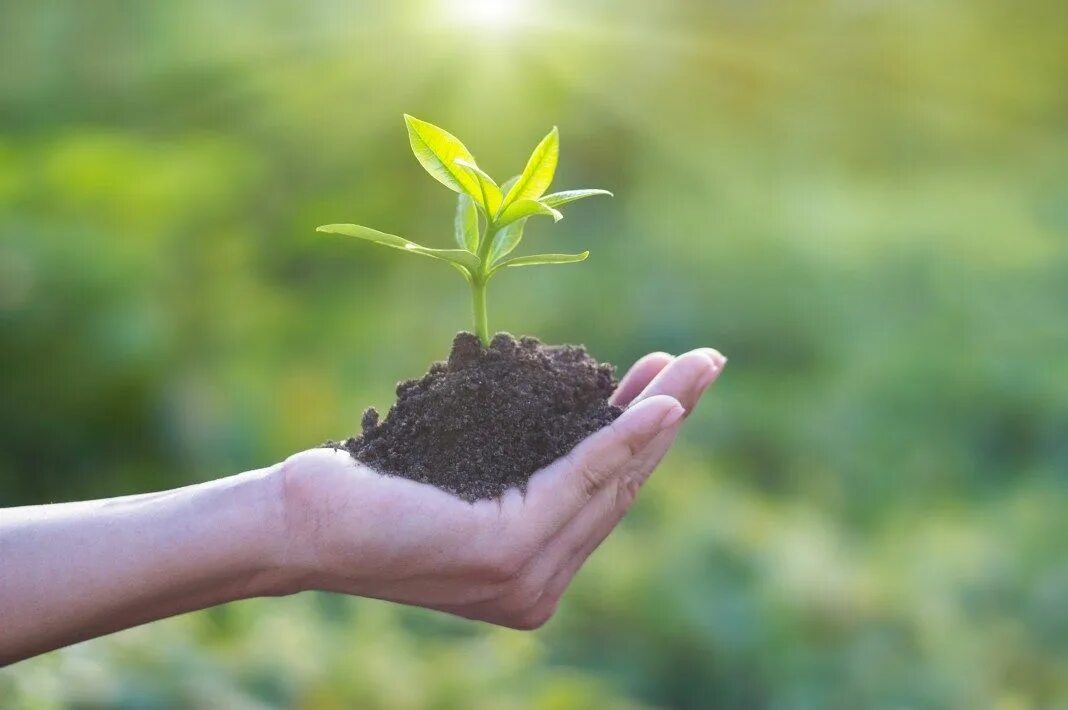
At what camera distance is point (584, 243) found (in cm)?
575

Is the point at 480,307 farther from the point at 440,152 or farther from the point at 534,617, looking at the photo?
the point at 534,617

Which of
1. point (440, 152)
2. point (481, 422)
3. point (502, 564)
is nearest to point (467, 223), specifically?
point (440, 152)

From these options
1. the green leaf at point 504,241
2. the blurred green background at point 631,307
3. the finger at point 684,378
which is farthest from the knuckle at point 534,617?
the blurred green background at point 631,307

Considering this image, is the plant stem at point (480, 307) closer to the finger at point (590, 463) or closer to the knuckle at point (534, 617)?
the finger at point (590, 463)

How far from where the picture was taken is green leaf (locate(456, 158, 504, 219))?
5.22 feet

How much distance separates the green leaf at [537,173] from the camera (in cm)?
161

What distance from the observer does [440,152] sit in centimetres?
158

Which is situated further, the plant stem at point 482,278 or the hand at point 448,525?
the plant stem at point 482,278

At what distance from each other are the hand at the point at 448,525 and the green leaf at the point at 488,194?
16.3 inches

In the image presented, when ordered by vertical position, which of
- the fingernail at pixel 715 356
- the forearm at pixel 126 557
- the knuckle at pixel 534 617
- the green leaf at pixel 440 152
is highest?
the green leaf at pixel 440 152

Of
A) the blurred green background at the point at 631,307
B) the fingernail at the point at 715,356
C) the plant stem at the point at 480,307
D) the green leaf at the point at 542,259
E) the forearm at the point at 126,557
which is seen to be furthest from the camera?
the blurred green background at the point at 631,307

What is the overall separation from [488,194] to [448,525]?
1.80ft

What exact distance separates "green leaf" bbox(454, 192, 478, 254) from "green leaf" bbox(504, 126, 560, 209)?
4.1 inches

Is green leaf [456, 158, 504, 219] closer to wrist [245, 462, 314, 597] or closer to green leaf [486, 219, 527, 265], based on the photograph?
green leaf [486, 219, 527, 265]
